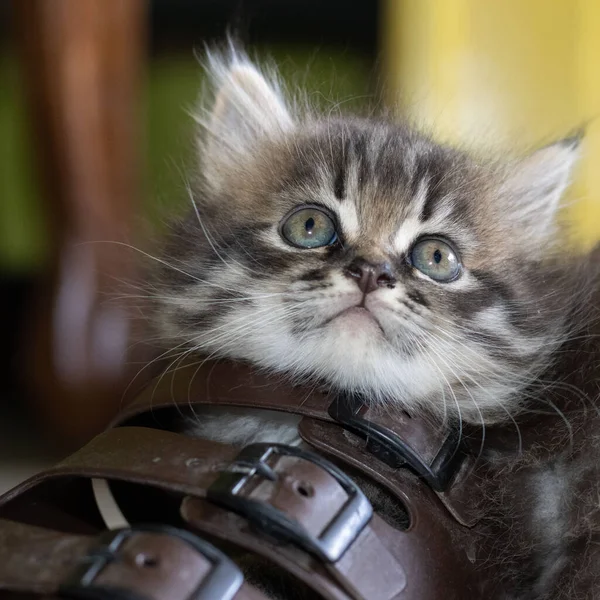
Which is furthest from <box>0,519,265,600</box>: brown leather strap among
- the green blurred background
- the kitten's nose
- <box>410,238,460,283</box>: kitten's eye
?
the green blurred background

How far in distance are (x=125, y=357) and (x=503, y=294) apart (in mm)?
896

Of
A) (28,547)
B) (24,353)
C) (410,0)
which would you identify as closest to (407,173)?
(28,547)

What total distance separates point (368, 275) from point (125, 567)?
0.40 m

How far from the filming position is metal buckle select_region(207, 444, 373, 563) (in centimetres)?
66

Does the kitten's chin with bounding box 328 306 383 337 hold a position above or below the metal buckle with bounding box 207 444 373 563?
above

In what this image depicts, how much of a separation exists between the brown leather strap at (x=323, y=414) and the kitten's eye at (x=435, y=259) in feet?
0.58

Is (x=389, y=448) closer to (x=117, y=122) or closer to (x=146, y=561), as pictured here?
(x=146, y=561)

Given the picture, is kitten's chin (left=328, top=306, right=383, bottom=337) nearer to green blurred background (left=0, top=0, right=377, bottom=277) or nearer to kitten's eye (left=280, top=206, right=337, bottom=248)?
kitten's eye (left=280, top=206, right=337, bottom=248)

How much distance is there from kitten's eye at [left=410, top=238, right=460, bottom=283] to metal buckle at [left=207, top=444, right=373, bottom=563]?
12.5 inches

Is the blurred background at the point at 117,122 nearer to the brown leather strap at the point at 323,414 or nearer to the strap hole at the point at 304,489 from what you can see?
the brown leather strap at the point at 323,414

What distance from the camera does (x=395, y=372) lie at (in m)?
0.89

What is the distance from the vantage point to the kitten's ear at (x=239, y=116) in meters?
1.18

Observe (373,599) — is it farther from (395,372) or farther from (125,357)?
(125,357)

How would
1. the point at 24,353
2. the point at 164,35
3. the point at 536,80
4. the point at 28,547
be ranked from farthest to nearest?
the point at 164,35
the point at 536,80
the point at 24,353
the point at 28,547
